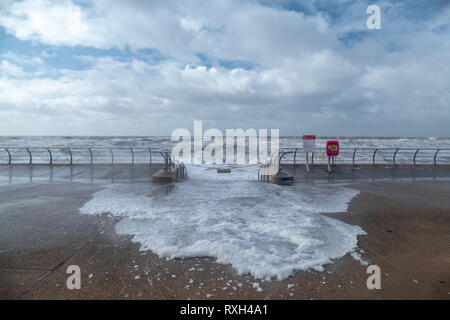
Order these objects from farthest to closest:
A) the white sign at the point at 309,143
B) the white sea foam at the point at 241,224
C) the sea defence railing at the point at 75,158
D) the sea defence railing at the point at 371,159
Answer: the sea defence railing at the point at 371,159 < the sea defence railing at the point at 75,158 < the white sign at the point at 309,143 < the white sea foam at the point at 241,224

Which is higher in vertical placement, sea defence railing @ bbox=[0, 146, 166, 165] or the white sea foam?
sea defence railing @ bbox=[0, 146, 166, 165]

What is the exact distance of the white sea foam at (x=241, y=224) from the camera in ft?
10.7

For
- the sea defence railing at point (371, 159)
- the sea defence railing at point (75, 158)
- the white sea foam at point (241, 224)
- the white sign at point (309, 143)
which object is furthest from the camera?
the sea defence railing at point (371, 159)

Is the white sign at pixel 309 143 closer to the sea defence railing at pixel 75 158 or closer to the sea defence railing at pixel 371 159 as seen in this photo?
the sea defence railing at pixel 371 159

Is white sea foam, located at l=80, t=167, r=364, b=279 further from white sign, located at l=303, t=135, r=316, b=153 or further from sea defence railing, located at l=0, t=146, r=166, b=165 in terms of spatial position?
sea defence railing, located at l=0, t=146, r=166, b=165

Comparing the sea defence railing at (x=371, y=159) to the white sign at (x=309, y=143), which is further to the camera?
the sea defence railing at (x=371, y=159)

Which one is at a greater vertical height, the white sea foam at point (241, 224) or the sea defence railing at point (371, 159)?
the sea defence railing at point (371, 159)

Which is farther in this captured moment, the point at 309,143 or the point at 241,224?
the point at 309,143

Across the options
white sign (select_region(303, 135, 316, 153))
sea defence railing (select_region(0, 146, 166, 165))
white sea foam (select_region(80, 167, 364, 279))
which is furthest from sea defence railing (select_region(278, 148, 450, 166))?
sea defence railing (select_region(0, 146, 166, 165))

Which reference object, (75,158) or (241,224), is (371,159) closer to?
(241,224)

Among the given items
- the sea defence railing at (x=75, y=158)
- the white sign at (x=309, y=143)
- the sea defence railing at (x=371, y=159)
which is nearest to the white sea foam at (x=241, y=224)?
the white sign at (x=309, y=143)

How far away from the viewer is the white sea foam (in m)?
3.26

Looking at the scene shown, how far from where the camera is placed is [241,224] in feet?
14.8

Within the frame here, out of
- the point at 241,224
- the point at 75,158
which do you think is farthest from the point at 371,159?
the point at 75,158
